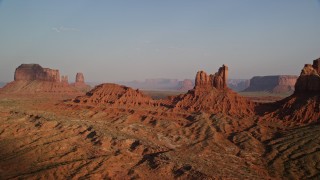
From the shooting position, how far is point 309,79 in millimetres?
85562

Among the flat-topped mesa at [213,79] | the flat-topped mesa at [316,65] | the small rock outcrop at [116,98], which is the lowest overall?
the small rock outcrop at [116,98]

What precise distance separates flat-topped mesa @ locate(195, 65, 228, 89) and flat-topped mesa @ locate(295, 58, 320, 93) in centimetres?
2279

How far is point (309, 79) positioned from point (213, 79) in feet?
98.7

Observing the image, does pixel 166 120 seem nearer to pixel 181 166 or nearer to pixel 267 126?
pixel 267 126

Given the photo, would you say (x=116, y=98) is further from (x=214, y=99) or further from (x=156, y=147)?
(x=156, y=147)

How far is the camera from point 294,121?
77.1 meters

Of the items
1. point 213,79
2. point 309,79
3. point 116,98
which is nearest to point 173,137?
point 213,79

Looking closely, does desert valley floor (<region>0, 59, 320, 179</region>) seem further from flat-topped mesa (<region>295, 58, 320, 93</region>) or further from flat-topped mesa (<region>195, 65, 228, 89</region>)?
flat-topped mesa (<region>295, 58, 320, 93</region>)

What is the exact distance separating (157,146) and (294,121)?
39073 millimetres

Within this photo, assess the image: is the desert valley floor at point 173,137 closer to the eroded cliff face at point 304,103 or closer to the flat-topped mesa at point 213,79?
the flat-topped mesa at point 213,79

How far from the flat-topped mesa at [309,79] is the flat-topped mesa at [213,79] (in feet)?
74.8

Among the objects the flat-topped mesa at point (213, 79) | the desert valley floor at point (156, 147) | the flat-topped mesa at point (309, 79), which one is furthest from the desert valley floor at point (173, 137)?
the flat-topped mesa at point (309, 79)

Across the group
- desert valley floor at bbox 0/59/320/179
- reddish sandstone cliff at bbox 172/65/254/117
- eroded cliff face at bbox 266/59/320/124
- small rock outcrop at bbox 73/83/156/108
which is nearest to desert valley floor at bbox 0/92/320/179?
desert valley floor at bbox 0/59/320/179

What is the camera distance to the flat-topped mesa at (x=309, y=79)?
83750 mm
